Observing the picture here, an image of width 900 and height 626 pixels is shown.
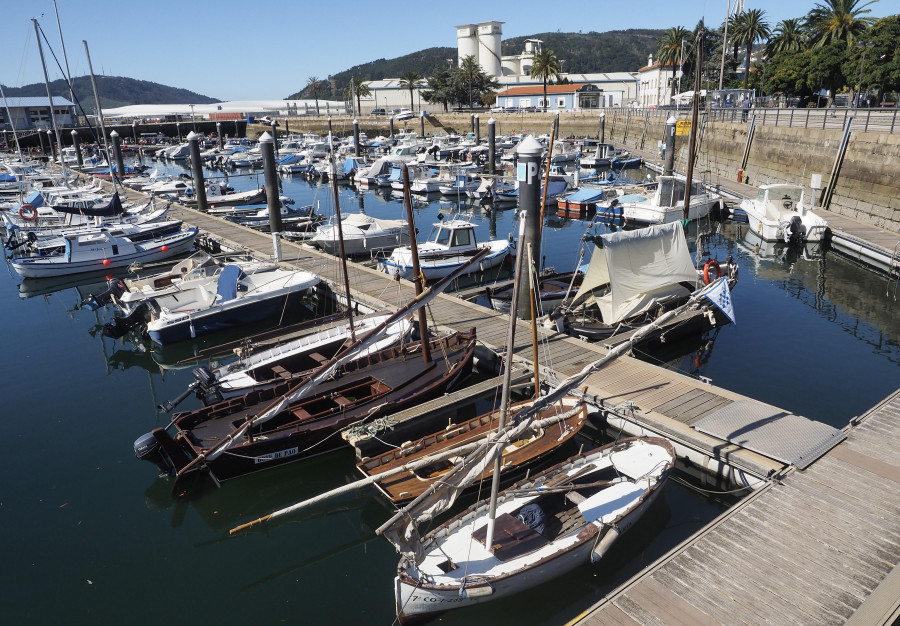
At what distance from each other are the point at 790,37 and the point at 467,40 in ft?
316

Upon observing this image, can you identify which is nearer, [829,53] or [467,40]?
[829,53]

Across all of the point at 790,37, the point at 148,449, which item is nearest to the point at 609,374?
the point at 148,449

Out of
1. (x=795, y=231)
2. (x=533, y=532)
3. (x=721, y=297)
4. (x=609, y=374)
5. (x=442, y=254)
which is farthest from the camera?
(x=795, y=231)

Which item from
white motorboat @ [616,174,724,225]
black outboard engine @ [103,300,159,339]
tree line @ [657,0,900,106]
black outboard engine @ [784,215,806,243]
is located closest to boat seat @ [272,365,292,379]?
black outboard engine @ [103,300,159,339]

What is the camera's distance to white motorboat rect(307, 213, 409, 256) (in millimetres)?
31281

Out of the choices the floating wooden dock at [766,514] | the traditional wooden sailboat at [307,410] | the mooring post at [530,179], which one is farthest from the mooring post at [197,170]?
the floating wooden dock at [766,514]

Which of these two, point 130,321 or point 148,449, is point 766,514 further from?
point 130,321

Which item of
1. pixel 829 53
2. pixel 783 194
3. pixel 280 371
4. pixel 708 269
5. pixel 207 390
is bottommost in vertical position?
pixel 207 390

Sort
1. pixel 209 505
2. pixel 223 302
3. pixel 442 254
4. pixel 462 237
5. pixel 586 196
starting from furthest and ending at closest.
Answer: pixel 586 196
pixel 462 237
pixel 442 254
pixel 223 302
pixel 209 505

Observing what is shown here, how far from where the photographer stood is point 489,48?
148375mm

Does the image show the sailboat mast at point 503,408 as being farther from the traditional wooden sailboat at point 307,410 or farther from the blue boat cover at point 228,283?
the blue boat cover at point 228,283

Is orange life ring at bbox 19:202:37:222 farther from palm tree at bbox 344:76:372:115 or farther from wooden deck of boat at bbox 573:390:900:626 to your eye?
palm tree at bbox 344:76:372:115

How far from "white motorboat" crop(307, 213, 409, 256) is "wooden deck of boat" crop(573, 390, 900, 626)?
23736 mm

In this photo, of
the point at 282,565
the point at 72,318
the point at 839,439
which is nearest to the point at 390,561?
the point at 282,565
